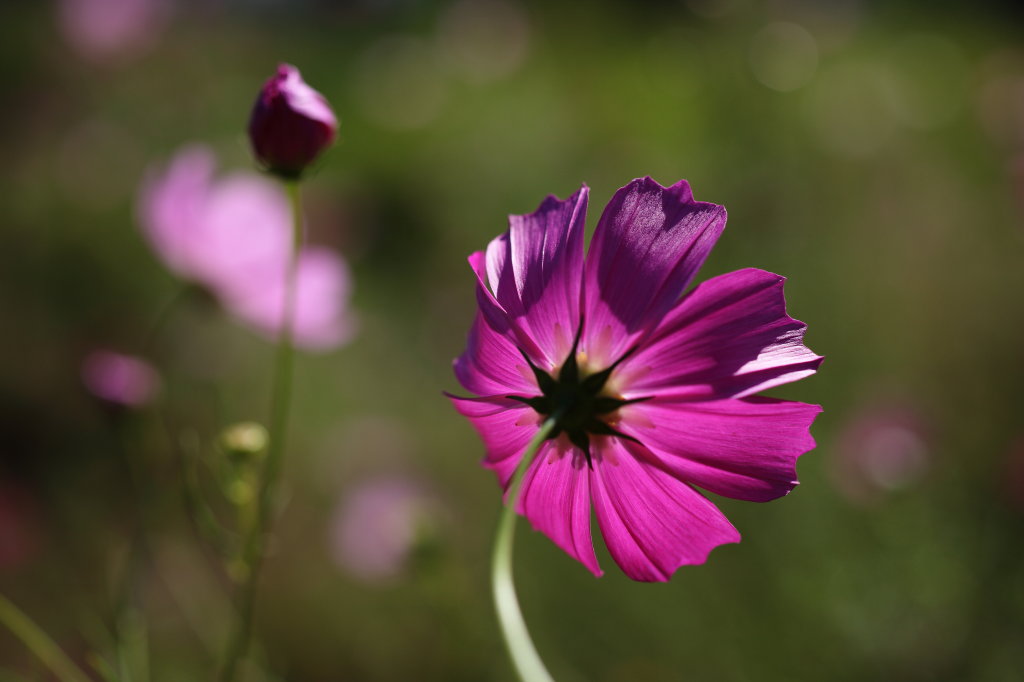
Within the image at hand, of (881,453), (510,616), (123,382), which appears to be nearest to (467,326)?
(881,453)

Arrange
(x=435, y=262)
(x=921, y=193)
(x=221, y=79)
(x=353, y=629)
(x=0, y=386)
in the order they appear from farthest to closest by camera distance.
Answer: (x=221, y=79) < (x=435, y=262) < (x=921, y=193) < (x=0, y=386) < (x=353, y=629)

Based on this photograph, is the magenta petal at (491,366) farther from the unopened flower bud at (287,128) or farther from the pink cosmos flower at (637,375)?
the unopened flower bud at (287,128)

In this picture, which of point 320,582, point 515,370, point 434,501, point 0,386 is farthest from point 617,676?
point 0,386

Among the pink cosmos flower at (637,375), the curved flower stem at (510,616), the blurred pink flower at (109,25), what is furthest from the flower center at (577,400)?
the blurred pink flower at (109,25)

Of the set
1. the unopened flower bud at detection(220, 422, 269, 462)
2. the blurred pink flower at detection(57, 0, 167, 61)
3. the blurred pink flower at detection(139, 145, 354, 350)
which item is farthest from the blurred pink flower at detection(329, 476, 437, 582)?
the blurred pink flower at detection(57, 0, 167, 61)

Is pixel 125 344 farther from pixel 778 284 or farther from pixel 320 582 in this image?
pixel 778 284

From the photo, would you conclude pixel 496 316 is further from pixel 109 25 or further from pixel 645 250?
pixel 109 25

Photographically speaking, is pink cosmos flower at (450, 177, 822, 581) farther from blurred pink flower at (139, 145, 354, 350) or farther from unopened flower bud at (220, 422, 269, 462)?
blurred pink flower at (139, 145, 354, 350)

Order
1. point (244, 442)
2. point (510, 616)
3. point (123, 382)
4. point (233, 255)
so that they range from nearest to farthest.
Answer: point (510, 616) → point (244, 442) → point (123, 382) → point (233, 255)
